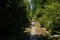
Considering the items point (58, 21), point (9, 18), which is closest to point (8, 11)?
point (9, 18)

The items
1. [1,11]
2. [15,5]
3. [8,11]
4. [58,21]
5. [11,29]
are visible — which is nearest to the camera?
[1,11]

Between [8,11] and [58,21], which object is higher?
[8,11]

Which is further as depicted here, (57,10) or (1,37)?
(57,10)

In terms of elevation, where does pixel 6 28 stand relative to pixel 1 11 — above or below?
below

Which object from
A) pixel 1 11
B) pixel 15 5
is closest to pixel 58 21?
pixel 15 5

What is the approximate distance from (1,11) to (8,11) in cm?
118

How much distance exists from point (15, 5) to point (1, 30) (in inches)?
170

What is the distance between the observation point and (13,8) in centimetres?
1794

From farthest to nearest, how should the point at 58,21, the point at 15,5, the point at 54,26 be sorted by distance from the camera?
the point at 54,26 < the point at 58,21 < the point at 15,5

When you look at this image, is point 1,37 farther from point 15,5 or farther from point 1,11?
point 15,5

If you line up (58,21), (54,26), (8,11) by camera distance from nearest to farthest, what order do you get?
(8,11), (58,21), (54,26)

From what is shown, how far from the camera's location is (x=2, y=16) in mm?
14914

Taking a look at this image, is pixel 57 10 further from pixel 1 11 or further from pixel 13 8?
pixel 1 11

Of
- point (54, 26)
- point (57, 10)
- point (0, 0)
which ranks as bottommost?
point (54, 26)
